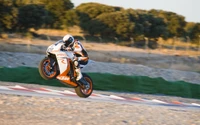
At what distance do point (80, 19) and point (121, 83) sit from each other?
37.8 meters

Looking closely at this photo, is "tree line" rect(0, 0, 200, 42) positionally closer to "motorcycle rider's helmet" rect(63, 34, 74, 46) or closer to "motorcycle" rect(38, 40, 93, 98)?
"motorcycle" rect(38, 40, 93, 98)

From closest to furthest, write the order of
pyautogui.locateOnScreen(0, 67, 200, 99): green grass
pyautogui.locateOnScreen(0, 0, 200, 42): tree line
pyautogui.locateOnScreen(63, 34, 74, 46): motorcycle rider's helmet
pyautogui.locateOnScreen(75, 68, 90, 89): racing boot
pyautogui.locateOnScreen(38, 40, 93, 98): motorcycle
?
pyautogui.locateOnScreen(63, 34, 74, 46): motorcycle rider's helmet
pyautogui.locateOnScreen(38, 40, 93, 98): motorcycle
pyautogui.locateOnScreen(75, 68, 90, 89): racing boot
pyautogui.locateOnScreen(0, 67, 200, 99): green grass
pyautogui.locateOnScreen(0, 0, 200, 42): tree line

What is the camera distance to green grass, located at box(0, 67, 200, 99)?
1766cm

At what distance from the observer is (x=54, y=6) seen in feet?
182

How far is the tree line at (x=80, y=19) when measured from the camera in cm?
4372

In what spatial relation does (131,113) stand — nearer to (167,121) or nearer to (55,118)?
(167,121)

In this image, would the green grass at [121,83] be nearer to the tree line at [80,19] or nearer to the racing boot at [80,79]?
the racing boot at [80,79]

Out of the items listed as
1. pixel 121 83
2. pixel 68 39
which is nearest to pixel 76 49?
pixel 68 39

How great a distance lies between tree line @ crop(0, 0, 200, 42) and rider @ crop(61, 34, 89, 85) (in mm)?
32102

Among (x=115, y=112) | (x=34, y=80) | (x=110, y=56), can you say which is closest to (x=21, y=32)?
(x=110, y=56)

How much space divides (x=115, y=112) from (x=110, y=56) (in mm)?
25790

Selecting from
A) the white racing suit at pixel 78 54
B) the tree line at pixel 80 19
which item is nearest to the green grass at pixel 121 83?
the white racing suit at pixel 78 54

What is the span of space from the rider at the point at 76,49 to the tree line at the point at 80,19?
1264 inches

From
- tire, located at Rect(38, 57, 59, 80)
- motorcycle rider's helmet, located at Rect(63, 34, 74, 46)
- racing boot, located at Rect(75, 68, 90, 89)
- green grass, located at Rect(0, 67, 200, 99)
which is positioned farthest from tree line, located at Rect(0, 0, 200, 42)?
motorcycle rider's helmet, located at Rect(63, 34, 74, 46)
